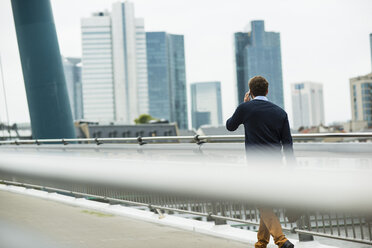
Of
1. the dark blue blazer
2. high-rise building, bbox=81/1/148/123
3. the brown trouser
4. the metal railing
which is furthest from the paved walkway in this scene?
high-rise building, bbox=81/1/148/123

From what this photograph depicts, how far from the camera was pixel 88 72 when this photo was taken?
19125 cm

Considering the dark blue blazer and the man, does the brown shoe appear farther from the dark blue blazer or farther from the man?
the dark blue blazer

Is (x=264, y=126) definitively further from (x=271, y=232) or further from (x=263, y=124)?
(x=271, y=232)

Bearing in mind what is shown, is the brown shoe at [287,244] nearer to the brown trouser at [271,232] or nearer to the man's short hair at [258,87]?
the brown trouser at [271,232]

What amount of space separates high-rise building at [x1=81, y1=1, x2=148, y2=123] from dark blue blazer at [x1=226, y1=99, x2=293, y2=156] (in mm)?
181853

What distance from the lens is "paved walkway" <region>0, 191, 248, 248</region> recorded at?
18.4ft

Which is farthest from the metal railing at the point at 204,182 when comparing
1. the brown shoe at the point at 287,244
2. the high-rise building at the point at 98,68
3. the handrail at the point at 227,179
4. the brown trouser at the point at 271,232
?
the high-rise building at the point at 98,68

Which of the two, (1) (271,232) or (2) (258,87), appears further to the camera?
(2) (258,87)

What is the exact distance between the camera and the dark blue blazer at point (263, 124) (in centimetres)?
396

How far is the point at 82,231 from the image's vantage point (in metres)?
6.51

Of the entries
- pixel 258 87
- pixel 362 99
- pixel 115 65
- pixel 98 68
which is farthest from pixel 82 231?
pixel 98 68

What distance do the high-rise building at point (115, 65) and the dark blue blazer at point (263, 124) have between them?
597 feet

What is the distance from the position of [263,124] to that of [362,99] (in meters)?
143

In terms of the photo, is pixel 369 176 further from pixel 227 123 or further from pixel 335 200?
pixel 227 123
